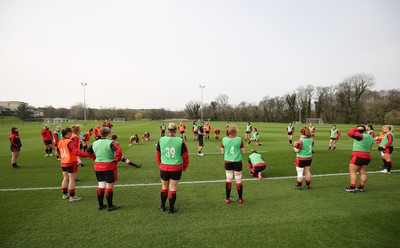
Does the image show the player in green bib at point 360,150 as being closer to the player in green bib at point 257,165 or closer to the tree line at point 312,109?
the player in green bib at point 257,165

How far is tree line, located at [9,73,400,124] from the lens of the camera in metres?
60.4

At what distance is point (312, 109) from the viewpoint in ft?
287

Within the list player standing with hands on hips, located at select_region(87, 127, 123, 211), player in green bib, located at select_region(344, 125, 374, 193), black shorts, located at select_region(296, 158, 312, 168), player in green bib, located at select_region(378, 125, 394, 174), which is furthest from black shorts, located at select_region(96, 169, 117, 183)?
player in green bib, located at select_region(378, 125, 394, 174)

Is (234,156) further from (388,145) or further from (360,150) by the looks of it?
(388,145)

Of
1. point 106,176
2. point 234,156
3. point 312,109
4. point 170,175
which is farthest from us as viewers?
point 312,109

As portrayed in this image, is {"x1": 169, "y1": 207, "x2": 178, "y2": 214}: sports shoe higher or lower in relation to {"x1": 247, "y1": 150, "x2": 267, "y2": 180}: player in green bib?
lower

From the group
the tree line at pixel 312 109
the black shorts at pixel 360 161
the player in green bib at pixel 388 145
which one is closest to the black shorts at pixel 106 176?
the black shorts at pixel 360 161

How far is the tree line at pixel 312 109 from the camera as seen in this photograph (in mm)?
60406

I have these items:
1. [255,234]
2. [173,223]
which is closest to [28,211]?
[173,223]

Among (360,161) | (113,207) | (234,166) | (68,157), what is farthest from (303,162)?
(68,157)

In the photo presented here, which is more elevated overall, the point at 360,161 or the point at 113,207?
the point at 360,161

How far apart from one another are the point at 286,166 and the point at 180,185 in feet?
18.4

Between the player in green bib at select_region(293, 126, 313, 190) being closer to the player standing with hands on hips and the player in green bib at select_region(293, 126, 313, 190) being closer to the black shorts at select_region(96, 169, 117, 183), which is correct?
the player standing with hands on hips

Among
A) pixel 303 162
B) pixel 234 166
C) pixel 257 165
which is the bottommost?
pixel 257 165
